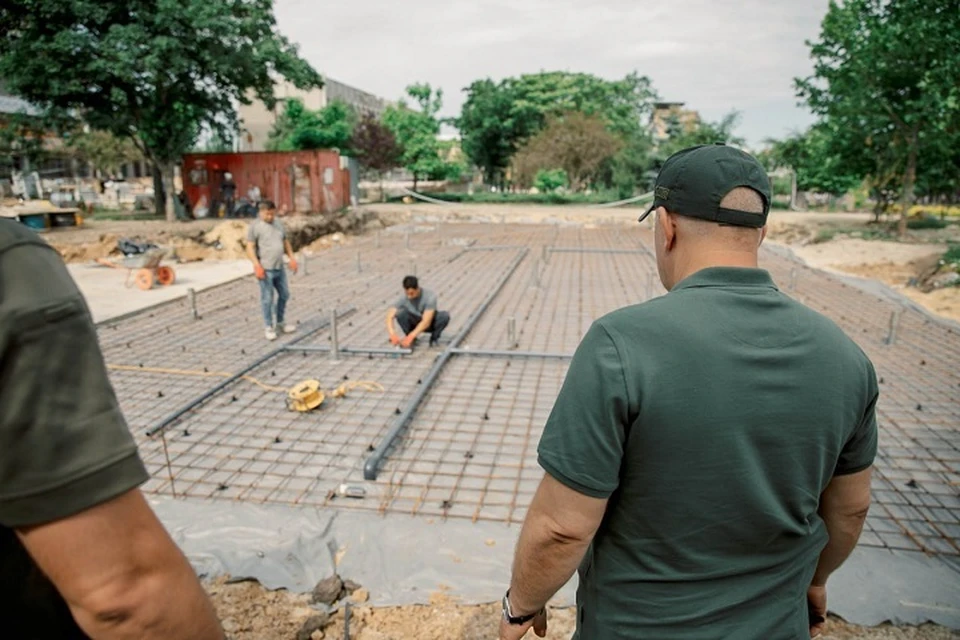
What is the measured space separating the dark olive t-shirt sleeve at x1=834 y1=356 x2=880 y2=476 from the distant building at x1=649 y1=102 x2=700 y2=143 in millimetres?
36368

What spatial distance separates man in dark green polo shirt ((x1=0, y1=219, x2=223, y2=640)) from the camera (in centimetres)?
67

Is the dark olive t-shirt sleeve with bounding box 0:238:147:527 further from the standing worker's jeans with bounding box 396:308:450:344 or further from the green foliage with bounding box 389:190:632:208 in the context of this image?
the green foliage with bounding box 389:190:632:208

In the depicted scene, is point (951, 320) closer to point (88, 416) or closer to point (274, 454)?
point (274, 454)

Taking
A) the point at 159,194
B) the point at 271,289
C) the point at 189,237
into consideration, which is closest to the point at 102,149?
the point at 159,194

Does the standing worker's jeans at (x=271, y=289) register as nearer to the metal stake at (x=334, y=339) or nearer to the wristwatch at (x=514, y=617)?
the metal stake at (x=334, y=339)

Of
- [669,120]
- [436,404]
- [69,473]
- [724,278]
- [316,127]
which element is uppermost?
[669,120]

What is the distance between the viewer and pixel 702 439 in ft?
3.56

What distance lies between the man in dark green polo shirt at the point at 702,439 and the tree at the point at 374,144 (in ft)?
100

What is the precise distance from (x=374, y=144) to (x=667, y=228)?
31174 millimetres

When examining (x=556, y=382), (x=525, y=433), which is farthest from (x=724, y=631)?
(x=556, y=382)

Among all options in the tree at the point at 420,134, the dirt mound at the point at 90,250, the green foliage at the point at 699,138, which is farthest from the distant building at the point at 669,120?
the dirt mound at the point at 90,250

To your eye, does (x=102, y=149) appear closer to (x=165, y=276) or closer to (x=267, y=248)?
(x=165, y=276)

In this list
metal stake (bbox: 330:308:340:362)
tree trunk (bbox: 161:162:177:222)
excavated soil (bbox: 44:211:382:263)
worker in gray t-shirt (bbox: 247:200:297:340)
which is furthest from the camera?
tree trunk (bbox: 161:162:177:222)

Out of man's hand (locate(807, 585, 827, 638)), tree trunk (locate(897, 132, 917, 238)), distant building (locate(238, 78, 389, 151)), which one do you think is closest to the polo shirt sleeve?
man's hand (locate(807, 585, 827, 638))
